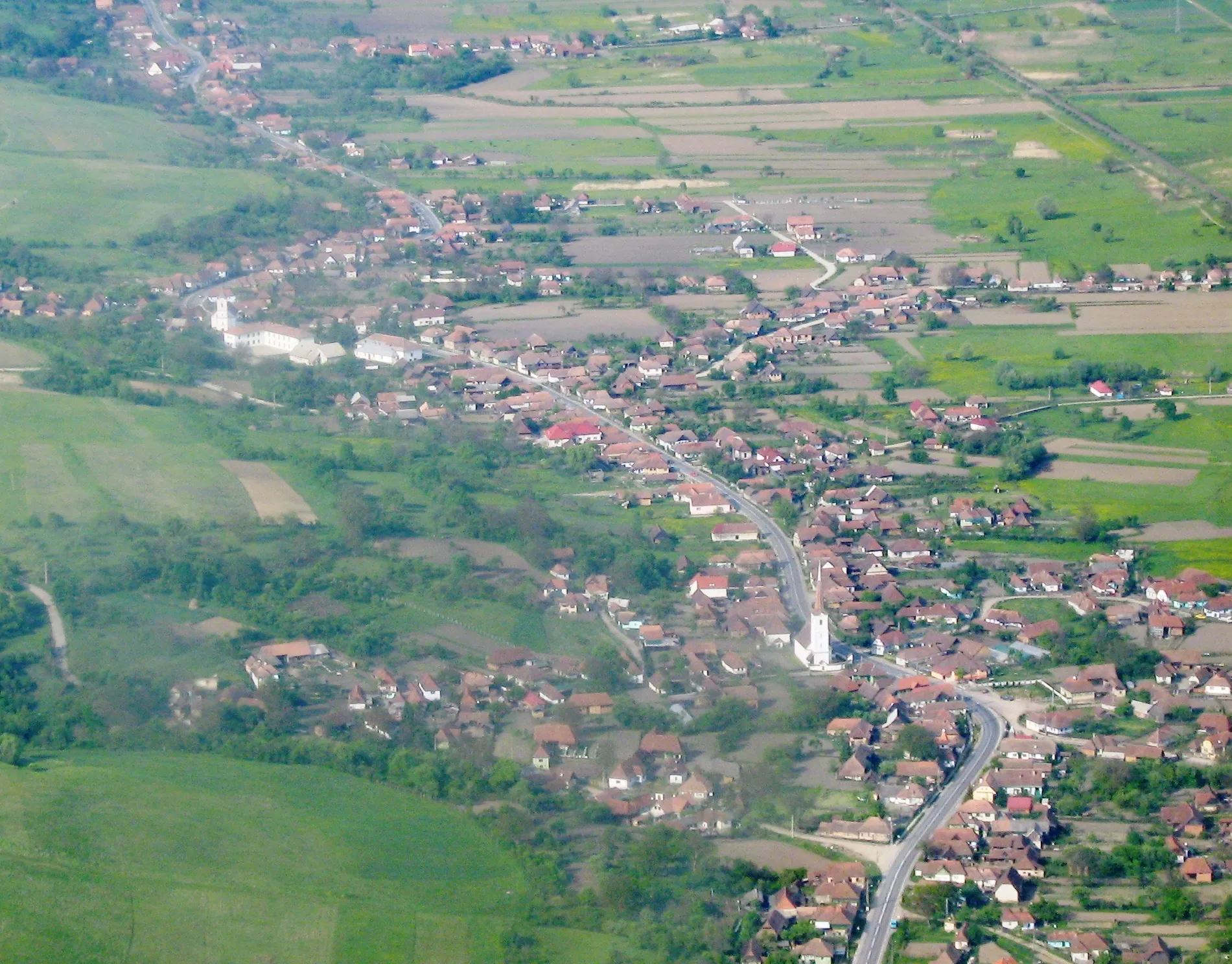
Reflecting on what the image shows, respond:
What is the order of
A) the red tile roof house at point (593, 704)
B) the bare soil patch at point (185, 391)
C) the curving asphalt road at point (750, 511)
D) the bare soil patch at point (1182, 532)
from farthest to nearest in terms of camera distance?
1. the bare soil patch at point (185, 391)
2. the bare soil patch at point (1182, 532)
3. the curving asphalt road at point (750, 511)
4. the red tile roof house at point (593, 704)

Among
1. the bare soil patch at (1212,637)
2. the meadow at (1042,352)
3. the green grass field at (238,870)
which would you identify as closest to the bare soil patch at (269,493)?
the green grass field at (238,870)

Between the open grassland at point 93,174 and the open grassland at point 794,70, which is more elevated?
the open grassland at point 794,70

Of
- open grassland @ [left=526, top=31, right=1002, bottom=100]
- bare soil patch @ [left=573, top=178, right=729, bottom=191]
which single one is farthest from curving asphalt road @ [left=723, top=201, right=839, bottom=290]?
open grassland @ [left=526, top=31, right=1002, bottom=100]

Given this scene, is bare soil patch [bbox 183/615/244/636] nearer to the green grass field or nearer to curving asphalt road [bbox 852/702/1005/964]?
the green grass field

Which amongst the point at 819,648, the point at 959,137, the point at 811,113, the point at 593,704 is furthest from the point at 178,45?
the point at 593,704

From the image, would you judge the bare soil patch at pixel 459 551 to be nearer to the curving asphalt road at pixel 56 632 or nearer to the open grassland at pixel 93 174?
the curving asphalt road at pixel 56 632

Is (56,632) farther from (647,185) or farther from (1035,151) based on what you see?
(1035,151)
